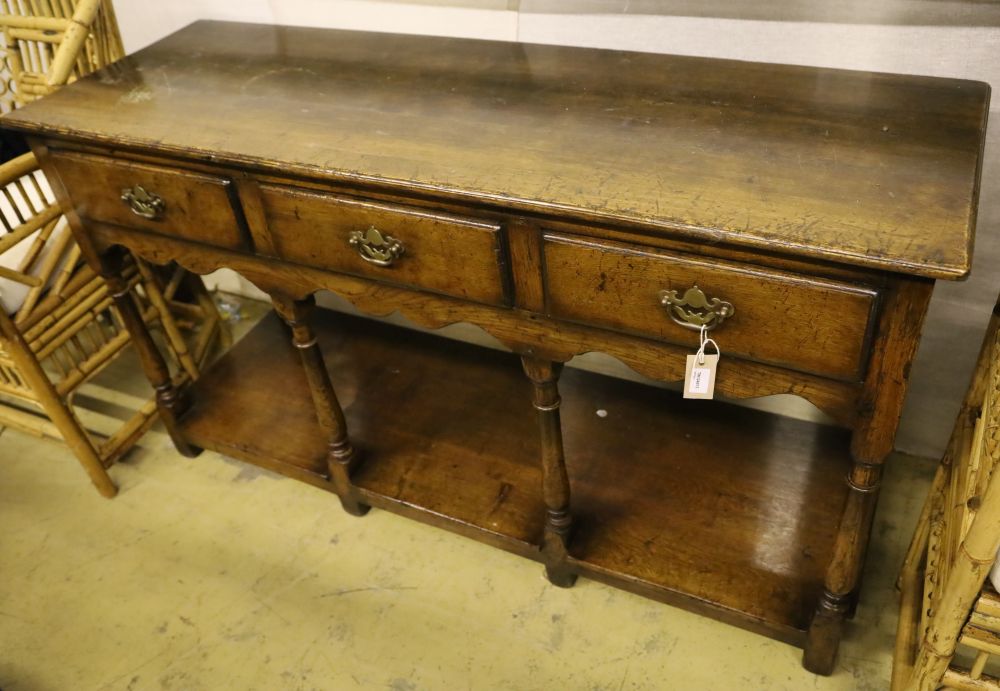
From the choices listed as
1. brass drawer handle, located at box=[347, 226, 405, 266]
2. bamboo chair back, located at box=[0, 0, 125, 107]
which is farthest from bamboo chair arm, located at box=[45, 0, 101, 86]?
brass drawer handle, located at box=[347, 226, 405, 266]

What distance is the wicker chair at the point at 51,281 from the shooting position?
1702 millimetres

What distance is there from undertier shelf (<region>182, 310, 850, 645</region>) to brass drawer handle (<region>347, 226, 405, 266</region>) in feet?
2.13

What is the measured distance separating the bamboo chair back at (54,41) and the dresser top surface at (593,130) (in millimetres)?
224

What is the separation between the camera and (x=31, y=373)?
68.8 inches

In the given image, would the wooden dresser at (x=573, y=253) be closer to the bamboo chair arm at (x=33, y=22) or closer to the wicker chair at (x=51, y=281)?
the wicker chair at (x=51, y=281)

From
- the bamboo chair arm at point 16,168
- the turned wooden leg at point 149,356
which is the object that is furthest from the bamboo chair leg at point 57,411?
the bamboo chair arm at point 16,168

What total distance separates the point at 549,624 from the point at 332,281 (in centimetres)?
80

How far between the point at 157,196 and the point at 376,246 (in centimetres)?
45

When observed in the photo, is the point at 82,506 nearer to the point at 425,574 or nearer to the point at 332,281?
the point at 425,574

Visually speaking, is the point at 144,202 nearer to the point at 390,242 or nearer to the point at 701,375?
the point at 390,242

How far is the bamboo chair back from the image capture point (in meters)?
1.76

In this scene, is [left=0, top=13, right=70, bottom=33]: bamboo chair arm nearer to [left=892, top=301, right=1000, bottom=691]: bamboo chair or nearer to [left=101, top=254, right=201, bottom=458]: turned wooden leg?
[left=101, top=254, right=201, bottom=458]: turned wooden leg

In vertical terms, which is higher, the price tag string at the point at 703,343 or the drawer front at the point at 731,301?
the drawer front at the point at 731,301

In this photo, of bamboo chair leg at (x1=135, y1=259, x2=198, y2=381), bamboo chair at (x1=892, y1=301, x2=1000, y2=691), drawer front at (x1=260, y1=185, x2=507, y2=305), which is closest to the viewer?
bamboo chair at (x1=892, y1=301, x2=1000, y2=691)
